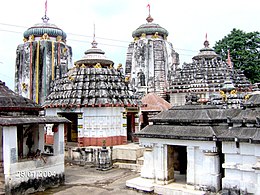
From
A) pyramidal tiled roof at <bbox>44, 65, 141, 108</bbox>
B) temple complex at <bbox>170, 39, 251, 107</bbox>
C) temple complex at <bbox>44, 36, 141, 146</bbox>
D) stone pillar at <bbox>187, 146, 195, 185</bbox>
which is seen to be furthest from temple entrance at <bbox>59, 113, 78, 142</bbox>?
temple complex at <bbox>170, 39, 251, 107</bbox>

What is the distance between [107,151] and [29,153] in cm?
428

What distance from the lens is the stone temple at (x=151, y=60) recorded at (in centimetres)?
3231

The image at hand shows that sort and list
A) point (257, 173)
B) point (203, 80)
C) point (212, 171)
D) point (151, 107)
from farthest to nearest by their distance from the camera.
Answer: point (203, 80) < point (151, 107) < point (212, 171) < point (257, 173)

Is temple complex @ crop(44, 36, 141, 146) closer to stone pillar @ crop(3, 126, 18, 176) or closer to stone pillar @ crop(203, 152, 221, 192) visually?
stone pillar @ crop(3, 126, 18, 176)

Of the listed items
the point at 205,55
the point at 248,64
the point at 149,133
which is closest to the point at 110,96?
the point at 149,133

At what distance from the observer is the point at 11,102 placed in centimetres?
1277

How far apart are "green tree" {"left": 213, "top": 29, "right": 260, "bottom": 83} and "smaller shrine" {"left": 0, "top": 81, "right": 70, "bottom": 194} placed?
3299cm

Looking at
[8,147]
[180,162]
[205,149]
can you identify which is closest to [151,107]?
[180,162]

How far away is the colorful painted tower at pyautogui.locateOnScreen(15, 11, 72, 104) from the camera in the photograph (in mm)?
27250

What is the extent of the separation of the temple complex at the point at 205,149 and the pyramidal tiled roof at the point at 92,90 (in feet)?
22.4

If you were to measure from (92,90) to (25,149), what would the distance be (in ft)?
19.7

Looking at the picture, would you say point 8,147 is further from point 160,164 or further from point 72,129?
point 72,129

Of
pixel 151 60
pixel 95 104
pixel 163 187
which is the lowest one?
pixel 163 187

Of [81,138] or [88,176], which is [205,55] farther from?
[88,176]
